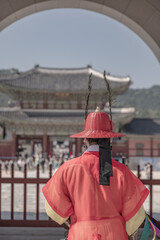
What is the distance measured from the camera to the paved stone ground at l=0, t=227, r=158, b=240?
129 inches

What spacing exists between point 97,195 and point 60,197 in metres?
0.24

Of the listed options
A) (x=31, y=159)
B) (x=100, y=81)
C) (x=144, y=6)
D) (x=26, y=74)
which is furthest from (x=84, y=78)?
(x=144, y=6)

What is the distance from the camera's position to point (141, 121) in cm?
2386

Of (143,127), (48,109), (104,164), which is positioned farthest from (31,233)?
(143,127)

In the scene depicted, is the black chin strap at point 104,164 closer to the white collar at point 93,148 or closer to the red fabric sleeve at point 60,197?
the white collar at point 93,148

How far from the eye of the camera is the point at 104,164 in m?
1.67

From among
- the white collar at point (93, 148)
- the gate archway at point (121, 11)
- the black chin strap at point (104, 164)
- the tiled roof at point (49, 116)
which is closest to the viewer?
the black chin strap at point (104, 164)

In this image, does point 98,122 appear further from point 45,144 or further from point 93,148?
point 45,144

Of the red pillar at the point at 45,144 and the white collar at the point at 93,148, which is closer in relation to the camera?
the white collar at the point at 93,148

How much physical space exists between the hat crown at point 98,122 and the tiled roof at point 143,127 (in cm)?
2010

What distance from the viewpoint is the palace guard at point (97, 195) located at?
1.68 m

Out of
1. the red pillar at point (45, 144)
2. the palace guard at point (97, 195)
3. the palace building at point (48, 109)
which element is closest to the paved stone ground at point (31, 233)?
the palace guard at point (97, 195)

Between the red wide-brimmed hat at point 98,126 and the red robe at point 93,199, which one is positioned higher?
the red wide-brimmed hat at point 98,126

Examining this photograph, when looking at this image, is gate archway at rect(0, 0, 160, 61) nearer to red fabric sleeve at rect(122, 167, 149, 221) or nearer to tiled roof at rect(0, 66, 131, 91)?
red fabric sleeve at rect(122, 167, 149, 221)
